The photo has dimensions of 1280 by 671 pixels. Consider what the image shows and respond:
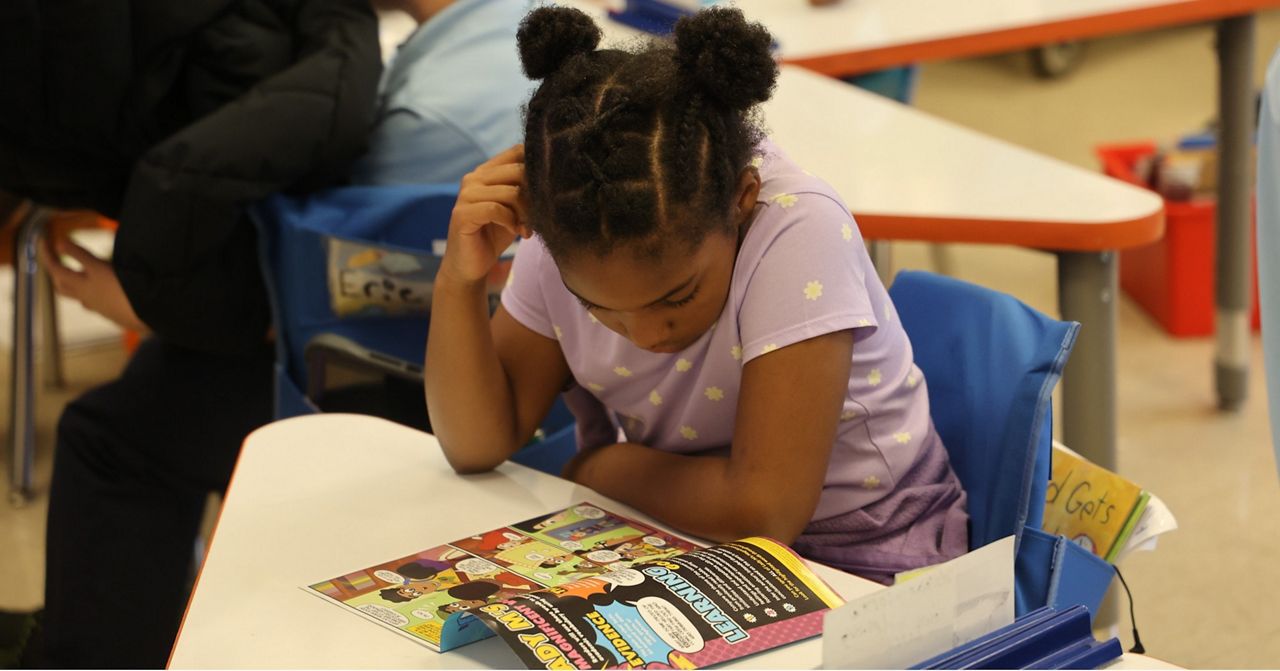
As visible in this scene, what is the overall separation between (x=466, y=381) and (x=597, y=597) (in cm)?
40

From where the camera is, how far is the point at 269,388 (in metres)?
1.90

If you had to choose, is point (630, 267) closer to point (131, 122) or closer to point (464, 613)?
point (464, 613)

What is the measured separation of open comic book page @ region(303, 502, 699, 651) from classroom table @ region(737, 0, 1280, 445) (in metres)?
1.73

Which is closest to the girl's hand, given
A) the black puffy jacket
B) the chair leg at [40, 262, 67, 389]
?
the black puffy jacket

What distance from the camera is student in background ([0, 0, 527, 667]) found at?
168cm

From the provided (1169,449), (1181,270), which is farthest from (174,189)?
(1181,270)

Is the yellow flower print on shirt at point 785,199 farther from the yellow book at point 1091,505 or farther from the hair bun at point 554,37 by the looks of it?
the yellow book at point 1091,505

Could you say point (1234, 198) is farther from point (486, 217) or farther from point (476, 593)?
point (476, 593)

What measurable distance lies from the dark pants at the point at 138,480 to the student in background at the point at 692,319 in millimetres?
685

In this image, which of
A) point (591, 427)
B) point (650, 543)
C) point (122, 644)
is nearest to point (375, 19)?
point (591, 427)

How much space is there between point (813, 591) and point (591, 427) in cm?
50

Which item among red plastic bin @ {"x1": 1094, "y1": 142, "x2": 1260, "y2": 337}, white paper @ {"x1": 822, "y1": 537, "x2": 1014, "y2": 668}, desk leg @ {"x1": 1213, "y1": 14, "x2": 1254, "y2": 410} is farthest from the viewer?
red plastic bin @ {"x1": 1094, "y1": 142, "x2": 1260, "y2": 337}

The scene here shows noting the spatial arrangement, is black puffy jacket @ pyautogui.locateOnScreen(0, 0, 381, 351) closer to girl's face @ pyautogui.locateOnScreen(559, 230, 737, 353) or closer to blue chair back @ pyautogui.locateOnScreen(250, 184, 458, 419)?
blue chair back @ pyautogui.locateOnScreen(250, 184, 458, 419)

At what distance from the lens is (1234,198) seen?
9.02ft
